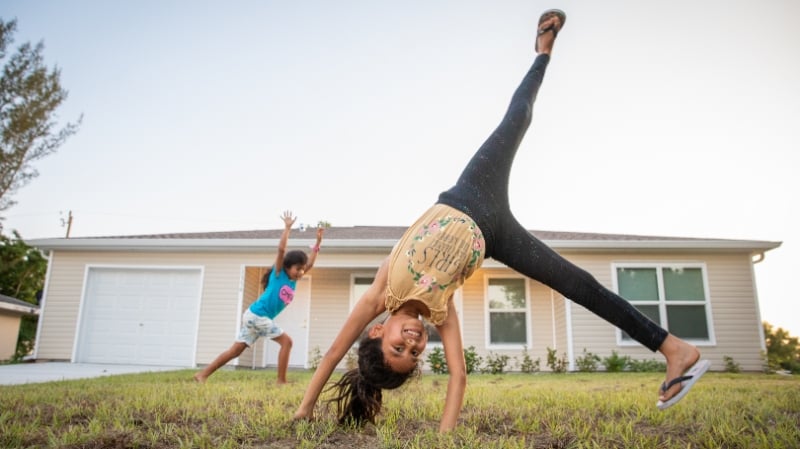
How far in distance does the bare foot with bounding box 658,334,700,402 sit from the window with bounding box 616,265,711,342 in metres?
9.16

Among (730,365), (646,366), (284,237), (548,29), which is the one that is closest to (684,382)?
(548,29)

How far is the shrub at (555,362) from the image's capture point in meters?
10.9

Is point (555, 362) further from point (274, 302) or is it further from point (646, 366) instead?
point (274, 302)

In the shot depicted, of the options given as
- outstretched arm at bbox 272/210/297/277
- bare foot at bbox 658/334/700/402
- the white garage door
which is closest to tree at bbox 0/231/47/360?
the white garage door

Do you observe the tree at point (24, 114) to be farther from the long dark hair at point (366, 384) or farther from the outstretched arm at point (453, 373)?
the outstretched arm at point (453, 373)

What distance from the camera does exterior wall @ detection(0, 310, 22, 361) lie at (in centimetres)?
1817

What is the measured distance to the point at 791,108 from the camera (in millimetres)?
7938

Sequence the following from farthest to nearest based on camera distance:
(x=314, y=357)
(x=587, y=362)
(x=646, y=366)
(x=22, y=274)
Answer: (x=22, y=274) < (x=314, y=357) < (x=587, y=362) < (x=646, y=366)

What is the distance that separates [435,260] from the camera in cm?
250

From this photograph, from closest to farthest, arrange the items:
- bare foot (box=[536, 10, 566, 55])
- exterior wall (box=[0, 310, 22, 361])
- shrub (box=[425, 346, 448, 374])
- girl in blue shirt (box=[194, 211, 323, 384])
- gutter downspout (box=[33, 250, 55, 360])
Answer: bare foot (box=[536, 10, 566, 55]) < girl in blue shirt (box=[194, 211, 323, 384]) < shrub (box=[425, 346, 448, 374]) < gutter downspout (box=[33, 250, 55, 360]) < exterior wall (box=[0, 310, 22, 361])

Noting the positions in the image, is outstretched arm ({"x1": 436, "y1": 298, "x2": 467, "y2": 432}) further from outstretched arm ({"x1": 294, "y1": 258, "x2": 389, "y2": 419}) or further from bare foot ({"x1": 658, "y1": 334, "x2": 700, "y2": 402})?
bare foot ({"x1": 658, "y1": 334, "x2": 700, "y2": 402})

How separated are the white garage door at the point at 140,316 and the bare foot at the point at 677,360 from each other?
422 inches

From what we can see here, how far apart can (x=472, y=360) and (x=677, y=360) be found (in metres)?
8.64

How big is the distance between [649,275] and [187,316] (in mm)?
10874
